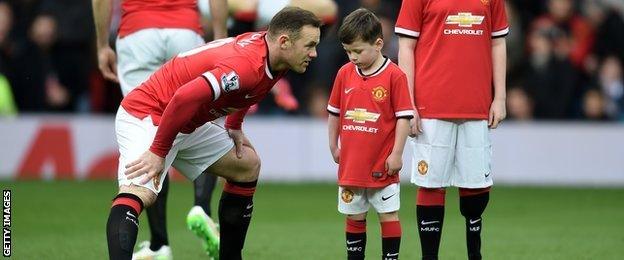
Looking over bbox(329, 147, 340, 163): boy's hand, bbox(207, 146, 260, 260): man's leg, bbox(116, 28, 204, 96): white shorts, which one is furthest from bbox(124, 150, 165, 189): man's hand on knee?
bbox(116, 28, 204, 96): white shorts

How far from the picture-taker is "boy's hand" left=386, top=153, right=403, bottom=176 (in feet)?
26.7

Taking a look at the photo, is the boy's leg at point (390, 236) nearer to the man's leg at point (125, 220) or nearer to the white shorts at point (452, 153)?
the white shorts at point (452, 153)

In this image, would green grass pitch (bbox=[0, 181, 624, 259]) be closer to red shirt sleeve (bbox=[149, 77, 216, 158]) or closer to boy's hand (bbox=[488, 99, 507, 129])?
boy's hand (bbox=[488, 99, 507, 129])

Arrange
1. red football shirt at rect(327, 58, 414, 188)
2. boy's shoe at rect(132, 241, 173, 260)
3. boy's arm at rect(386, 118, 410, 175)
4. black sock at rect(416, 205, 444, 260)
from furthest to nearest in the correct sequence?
1. boy's shoe at rect(132, 241, 173, 260)
2. black sock at rect(416, 205, 444, 260)
3. red football shirt at rect(327, 58, 414, 188)
4. boy's arm at rect(386, 118, 410, 175)

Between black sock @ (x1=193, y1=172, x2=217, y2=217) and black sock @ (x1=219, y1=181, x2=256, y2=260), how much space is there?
1256mm

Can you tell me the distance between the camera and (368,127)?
8.27 meters

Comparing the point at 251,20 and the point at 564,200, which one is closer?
the point at 251,20

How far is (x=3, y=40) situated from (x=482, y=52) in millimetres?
11289

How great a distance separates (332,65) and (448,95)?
990cm

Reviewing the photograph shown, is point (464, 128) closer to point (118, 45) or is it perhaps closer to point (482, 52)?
point (482, 52)

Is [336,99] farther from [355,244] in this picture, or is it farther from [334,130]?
[355,244]

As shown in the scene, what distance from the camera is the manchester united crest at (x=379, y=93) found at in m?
8.22

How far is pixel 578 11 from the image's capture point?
2030 cm

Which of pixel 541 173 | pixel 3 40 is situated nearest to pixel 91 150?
pixel 3 40
